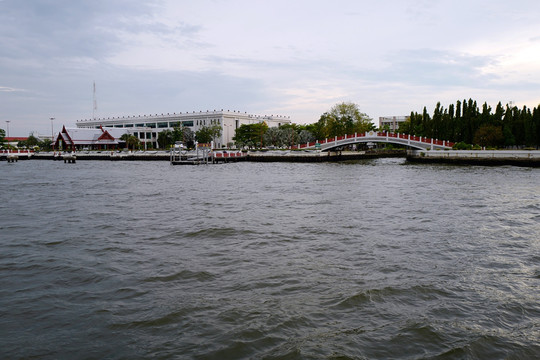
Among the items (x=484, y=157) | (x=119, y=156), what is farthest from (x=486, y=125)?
(x=119, y=156)

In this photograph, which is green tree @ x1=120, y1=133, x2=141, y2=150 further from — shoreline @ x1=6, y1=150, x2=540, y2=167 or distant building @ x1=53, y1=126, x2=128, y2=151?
shoreline @ x1=6, y1=150, x2=540, y2=167

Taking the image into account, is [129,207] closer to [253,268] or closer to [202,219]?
[202,219]

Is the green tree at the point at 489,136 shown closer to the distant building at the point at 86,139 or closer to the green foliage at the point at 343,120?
the green foliage at the point at 343,120

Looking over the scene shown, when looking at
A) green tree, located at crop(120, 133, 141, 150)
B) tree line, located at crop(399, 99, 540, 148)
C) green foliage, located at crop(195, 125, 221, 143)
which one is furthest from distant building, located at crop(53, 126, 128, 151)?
tree line, located at crop(399, 99, 540, 148)

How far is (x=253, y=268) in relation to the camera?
363 inches

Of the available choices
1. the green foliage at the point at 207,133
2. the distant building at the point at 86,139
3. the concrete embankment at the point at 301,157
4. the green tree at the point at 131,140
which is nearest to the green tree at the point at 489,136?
the concrete embankment at the point at 301,157

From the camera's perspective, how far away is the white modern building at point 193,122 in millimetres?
118494

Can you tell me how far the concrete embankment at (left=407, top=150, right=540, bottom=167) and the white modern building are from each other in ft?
231

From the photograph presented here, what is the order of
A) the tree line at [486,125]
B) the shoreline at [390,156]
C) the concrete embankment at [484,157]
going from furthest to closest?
1. the tree line at [486,125]
2. the shoreline at [390,156]
3. the concrete embankment at [484,157]

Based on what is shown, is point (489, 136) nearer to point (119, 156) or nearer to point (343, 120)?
point (343, 120)

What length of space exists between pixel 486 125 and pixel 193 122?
82449 mm

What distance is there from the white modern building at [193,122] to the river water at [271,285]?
336ft

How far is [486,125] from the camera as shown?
210 ft

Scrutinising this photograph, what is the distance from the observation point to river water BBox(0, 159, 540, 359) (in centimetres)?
580
